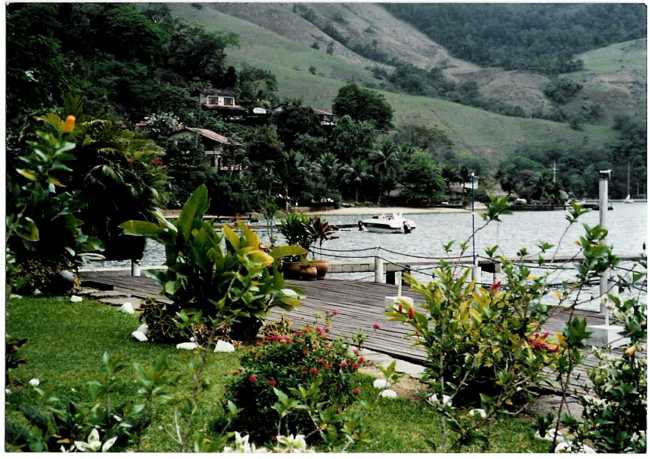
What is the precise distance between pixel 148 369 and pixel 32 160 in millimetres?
473

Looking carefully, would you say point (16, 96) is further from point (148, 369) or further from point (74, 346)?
point (148, 369)

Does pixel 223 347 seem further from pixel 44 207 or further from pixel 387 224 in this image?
pixel 387 224

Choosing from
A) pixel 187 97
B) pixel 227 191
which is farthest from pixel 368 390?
pixel 187 97

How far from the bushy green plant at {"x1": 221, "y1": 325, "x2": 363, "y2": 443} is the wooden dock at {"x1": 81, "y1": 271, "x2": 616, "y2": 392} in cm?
71

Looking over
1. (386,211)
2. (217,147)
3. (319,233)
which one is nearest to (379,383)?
(319,233)

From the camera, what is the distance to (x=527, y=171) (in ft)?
72.8

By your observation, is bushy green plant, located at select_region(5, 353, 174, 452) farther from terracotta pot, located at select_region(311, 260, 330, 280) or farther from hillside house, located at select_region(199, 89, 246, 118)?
hillside house, located at select_region(199, 89, 246, 118)

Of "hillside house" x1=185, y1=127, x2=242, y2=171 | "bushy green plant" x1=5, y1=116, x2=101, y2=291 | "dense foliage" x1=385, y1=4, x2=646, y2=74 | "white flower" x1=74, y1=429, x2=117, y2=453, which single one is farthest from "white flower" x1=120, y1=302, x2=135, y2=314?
"hillside house" x1=185, y1=127, x2=242, y2=171

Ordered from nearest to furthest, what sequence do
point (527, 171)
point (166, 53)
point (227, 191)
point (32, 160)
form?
point (32, 160), point (227, 191), point (527, 171), point (166, 53)

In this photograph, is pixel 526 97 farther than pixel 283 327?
Yes

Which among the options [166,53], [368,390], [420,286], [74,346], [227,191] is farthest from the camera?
[166,53]

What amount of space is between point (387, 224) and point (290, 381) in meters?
20.0

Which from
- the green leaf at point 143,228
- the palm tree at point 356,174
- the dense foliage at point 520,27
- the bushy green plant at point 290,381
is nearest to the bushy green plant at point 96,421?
the bushy green plant at point 290,381

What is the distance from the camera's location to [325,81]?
3288cm
